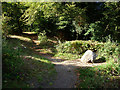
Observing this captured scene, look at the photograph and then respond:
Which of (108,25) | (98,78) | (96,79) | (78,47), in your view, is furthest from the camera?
(108,25)

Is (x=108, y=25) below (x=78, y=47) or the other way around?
the other way around

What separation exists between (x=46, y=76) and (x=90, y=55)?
3853 millimetres

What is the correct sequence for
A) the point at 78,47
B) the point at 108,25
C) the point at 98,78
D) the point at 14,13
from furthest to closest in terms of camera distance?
the point at 14,13 < the point at 108,25 < the point at 78,47 < the point at 98,78

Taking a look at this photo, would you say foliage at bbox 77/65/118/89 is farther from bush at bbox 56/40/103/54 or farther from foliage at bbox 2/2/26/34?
foliage at bbox 2/2/26/34

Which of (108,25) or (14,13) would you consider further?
(14,13)

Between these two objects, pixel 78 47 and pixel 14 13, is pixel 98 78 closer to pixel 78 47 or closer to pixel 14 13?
pixel 78 47

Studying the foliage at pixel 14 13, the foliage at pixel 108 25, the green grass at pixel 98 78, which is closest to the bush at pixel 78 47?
the foliage at pixel 108 25

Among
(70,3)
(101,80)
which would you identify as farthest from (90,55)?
(70,3)

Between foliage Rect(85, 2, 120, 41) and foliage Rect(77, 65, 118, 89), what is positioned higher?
foliage Rect(85, 2, 120, 41)

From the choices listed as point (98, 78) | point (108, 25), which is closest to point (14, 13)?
point (108, 25)

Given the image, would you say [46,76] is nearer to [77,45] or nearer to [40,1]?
[77,45]

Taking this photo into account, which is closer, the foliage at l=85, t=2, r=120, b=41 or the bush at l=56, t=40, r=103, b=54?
Answer: the bush at l=56, t=40, r=103, b=54

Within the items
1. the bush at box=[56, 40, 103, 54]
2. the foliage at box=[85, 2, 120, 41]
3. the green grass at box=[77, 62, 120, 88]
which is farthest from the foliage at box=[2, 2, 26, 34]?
the green grass at box=[77, 62, 120, 88]

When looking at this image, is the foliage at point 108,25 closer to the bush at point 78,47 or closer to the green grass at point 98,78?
the bush at point 78,47
